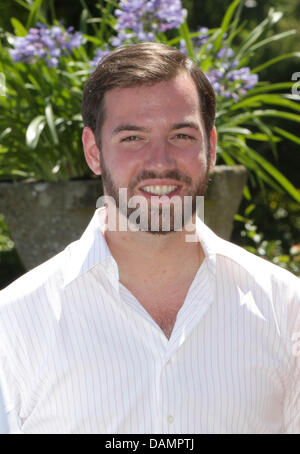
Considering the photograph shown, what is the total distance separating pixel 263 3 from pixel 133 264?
5395 millimetres

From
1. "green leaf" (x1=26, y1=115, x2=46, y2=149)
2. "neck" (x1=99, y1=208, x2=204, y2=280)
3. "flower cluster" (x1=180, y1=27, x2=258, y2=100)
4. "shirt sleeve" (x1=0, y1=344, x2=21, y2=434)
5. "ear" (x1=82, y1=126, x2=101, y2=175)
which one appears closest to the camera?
"shirt sleeve" (x1=0, y1=344, x2=21, y2=434)

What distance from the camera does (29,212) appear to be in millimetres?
3260

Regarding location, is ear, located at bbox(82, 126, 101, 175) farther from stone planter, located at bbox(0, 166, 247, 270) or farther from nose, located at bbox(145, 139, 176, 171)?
stone planter, located at bbox(0, 166, 247, 270)

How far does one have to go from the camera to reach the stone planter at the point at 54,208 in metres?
3.19

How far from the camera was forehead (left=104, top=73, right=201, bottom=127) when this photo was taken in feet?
5.92

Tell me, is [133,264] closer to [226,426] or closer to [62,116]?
[226,426]

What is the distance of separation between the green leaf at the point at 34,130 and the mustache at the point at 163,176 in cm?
130

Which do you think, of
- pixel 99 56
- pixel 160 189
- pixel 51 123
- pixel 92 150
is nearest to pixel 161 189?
pixel 160 189

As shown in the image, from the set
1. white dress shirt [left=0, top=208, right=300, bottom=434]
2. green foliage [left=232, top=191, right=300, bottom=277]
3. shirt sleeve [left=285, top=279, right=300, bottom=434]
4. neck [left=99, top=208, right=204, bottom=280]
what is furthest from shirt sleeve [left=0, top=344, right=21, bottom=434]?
green foliage [left=232, top=191, right=300, bottom=277]

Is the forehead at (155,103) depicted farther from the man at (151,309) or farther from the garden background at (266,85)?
the garden background at (266,85)

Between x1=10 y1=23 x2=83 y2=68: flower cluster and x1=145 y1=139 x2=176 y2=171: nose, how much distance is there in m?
1.64

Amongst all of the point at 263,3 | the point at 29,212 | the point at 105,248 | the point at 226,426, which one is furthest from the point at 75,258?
the point at 263,3

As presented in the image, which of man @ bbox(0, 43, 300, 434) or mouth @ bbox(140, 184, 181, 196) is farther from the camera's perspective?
mouth @ bbox(140, 184, 181, 196)

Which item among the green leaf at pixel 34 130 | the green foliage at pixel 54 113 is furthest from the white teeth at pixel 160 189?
the green foliage at pixel 54 113
